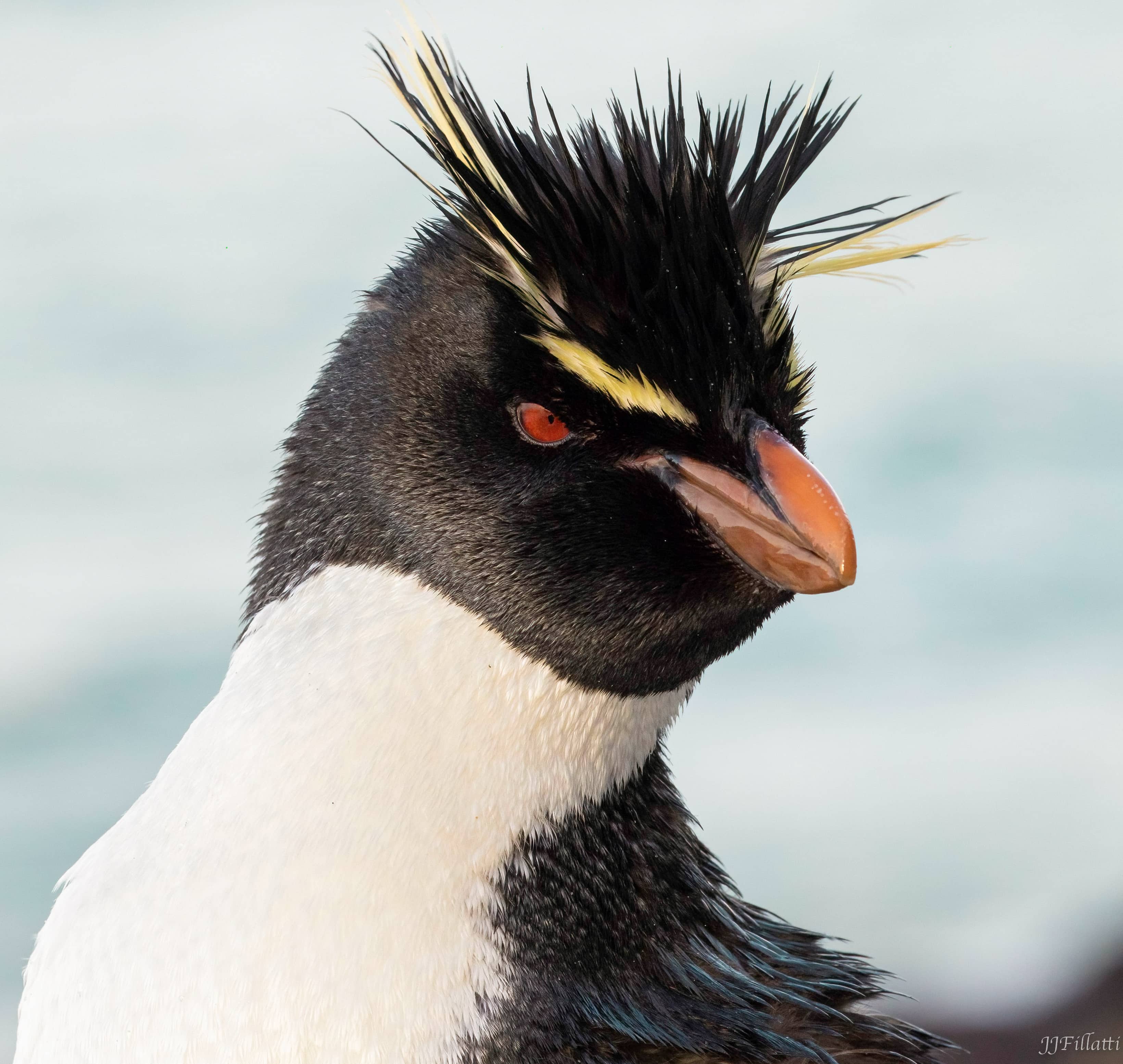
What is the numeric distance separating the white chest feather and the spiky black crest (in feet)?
1.87

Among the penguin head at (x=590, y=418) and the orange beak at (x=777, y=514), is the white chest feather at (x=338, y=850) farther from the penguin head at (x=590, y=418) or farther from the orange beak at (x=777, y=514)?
the orange beak at (x=777, y=514)

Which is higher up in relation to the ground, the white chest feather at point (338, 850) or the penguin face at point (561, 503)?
the penguin face at point (561, 503)

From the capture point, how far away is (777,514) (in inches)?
98.5

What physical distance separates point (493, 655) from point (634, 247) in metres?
0.77

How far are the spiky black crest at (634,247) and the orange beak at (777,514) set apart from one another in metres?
0.10

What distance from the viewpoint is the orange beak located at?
2.47 meters

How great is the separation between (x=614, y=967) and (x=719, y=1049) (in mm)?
244
